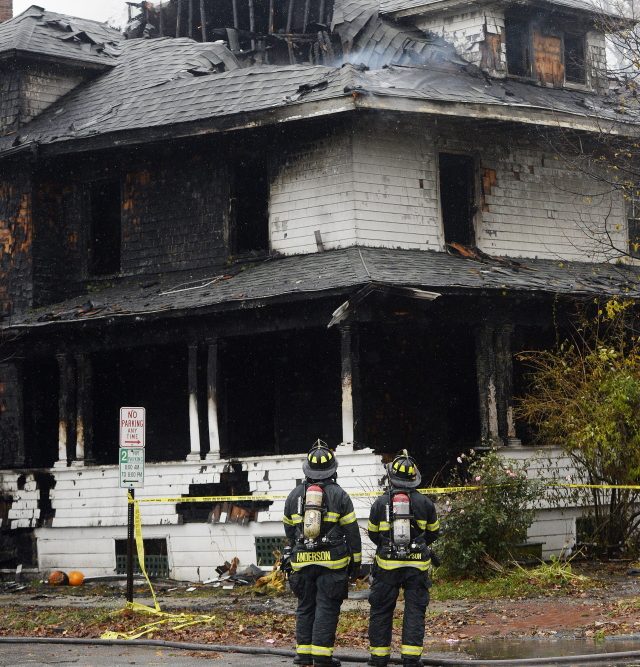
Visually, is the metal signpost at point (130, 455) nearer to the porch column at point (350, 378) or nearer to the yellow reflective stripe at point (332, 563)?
the porch column at point (350, 378)

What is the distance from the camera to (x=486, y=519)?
14.7 metres

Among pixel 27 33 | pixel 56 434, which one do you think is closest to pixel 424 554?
pixel 56 434

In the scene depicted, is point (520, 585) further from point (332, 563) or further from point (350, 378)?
point (332, 563)

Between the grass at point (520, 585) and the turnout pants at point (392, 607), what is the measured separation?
4.04m

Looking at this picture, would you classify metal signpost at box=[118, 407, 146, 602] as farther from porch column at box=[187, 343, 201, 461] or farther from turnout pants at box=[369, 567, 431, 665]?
turnout pants at box=[369, 567, 431, 665]

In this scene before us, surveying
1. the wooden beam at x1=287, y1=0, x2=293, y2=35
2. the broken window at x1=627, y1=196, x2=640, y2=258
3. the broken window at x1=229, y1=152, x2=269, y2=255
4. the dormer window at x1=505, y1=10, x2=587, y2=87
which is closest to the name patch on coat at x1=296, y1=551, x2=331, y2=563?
the broken window at x1=229, y1=152, x2=269, y2=255

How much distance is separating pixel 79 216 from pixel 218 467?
5650mm

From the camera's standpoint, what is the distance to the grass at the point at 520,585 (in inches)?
539

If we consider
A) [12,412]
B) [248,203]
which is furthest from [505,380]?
[12,412]

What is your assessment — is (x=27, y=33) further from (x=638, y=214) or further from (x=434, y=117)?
(x=638, y=214)

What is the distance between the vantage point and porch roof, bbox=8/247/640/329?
1652 cm

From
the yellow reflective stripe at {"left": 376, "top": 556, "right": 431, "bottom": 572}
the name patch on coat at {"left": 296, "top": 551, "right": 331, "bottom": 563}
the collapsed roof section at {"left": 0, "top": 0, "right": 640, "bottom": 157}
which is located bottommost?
the yellow reflective stripe at {"left": 376, "top": 556, "right": 431, "bottom": 572}

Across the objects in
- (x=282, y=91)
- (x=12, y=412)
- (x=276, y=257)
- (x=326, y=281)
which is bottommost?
(x=12, y=412)

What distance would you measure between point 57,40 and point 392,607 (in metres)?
15.4
